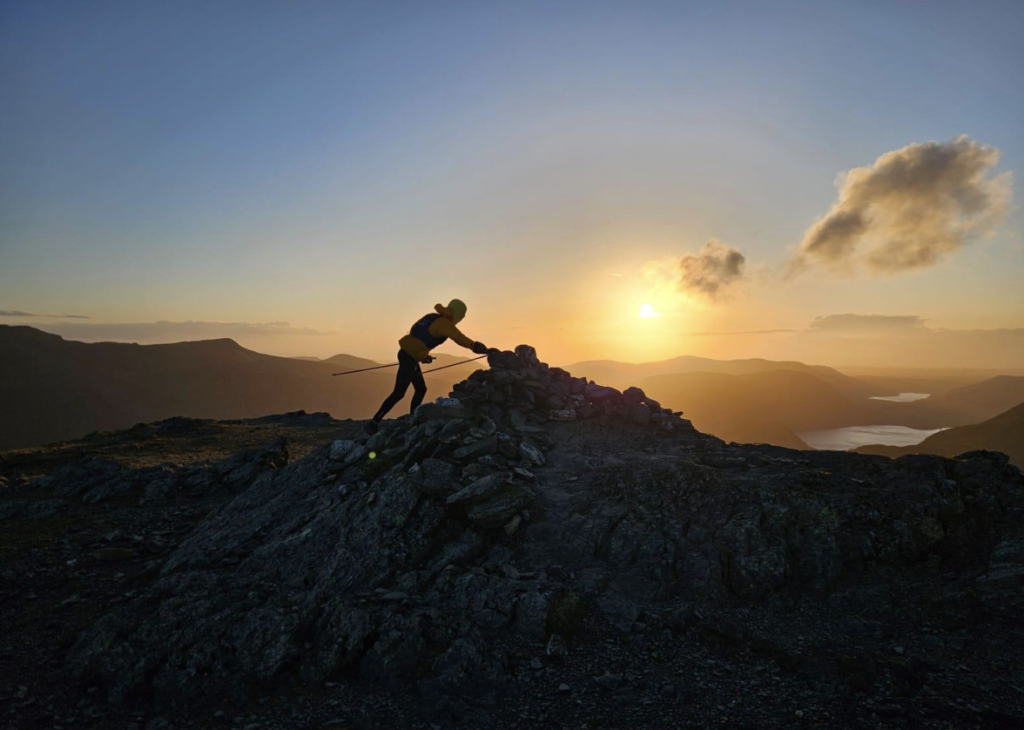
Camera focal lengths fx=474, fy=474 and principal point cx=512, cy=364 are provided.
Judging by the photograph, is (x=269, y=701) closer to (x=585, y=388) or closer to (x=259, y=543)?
(x=259, y=543)

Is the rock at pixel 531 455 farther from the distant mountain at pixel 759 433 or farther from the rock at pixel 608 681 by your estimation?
the distant mountain at pixel 759 433

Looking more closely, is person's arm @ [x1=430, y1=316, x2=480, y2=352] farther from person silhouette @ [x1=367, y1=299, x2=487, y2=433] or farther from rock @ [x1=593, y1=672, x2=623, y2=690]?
rock @ [x1=593, y1=672, x2=623, y2=690]

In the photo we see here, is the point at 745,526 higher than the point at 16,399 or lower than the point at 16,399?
higher

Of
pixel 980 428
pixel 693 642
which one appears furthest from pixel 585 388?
A: pixel 980 428

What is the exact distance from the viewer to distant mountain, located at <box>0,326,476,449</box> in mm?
98938

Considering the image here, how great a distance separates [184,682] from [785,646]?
9448mm

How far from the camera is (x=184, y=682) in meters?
7.31

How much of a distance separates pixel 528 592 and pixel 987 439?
463 feet

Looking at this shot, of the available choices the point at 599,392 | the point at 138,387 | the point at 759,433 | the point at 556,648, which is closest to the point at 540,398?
the point at 599,392

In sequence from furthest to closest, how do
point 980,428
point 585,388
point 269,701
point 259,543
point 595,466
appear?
point 980,428 → point 585,388 → point 595,466 → point 259,543 → point 269,701

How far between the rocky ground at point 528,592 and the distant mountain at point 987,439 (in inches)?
4361

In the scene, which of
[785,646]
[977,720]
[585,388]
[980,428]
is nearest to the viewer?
[977,720]

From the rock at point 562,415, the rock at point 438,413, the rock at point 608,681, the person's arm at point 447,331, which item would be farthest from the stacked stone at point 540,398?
the rock at point 608,681

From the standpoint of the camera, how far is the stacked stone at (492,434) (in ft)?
35.6
